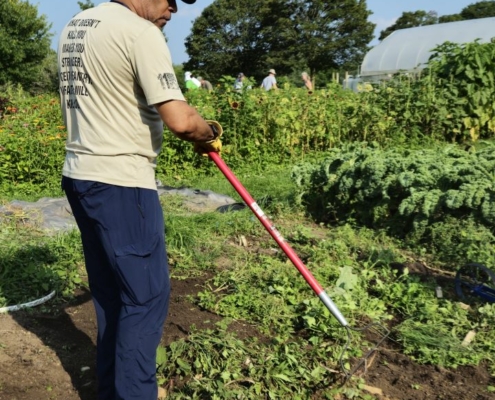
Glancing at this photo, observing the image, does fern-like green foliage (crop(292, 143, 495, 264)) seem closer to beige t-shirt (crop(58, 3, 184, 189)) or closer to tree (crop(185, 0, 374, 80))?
beige t-shirt (crop(58, 3, 184, 189))

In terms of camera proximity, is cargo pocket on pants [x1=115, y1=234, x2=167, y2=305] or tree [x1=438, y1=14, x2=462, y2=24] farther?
tree [x1=438, y1=14, x2=462, y2=24]

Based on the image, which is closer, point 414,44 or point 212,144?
point 212,144

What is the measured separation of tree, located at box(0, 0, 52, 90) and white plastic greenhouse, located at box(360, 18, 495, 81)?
13674 mm

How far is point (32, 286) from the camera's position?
4176 mm

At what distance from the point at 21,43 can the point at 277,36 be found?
23.1m

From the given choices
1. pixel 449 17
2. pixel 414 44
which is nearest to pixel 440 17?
pixel 449 17

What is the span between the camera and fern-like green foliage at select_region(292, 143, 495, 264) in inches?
186

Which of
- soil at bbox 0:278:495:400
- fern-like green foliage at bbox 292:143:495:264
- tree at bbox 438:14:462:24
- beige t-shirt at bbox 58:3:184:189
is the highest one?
tree at bbox 438:14:462:24

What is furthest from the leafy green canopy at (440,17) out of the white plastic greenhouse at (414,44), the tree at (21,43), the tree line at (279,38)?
the tree at (21,43)

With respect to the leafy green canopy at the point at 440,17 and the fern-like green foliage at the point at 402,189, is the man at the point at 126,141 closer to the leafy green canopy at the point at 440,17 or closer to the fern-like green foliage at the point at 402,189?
the fern-like green foliage at the point at 402,189

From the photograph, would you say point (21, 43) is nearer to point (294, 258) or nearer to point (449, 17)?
point (294, 258)

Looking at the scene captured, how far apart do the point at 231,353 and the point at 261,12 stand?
4379 centimetres

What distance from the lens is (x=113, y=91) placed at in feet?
7.77

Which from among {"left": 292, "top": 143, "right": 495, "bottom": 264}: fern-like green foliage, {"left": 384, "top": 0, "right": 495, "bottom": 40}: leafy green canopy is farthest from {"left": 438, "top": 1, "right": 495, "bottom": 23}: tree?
{"left": 292, "top": 143, "right": 495, "bottom": 264}: fern-like green foliage
